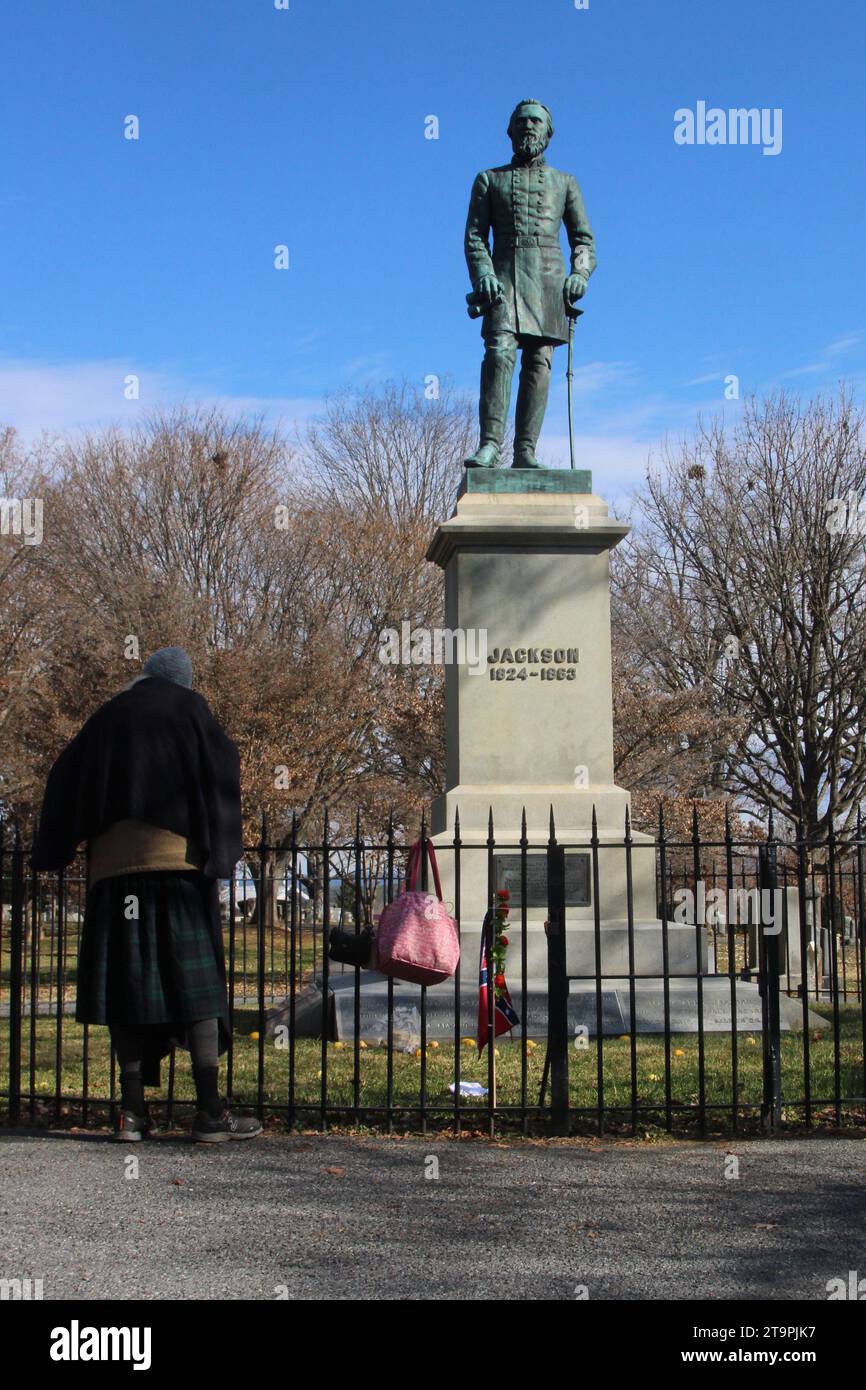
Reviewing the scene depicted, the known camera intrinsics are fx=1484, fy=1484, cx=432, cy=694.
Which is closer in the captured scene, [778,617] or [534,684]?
[534,684]

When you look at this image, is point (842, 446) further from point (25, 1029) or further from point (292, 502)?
point (25, 1029)

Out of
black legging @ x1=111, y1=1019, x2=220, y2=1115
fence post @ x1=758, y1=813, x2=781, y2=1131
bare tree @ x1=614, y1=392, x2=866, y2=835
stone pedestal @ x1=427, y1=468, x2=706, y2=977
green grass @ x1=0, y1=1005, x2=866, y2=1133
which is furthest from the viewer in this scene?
bare tree @ x1=614, y1=392, x2=866, y2=835

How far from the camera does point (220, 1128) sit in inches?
263

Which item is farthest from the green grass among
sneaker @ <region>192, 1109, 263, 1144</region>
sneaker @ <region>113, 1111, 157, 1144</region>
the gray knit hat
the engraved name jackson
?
the engraved name jackson

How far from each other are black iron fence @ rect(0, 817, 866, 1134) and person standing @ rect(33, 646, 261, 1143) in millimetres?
365

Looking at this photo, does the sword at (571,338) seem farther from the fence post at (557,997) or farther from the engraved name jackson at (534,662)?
the fence post at (557,997)

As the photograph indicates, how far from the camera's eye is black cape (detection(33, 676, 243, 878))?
6.43 m

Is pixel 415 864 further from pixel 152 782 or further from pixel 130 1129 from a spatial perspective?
pixel 130 1129

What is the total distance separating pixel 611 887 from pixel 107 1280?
709 cm

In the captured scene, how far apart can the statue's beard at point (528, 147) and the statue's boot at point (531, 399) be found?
1561mm

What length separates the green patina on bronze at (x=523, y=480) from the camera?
12148 millimetres

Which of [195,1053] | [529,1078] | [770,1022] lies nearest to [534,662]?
[529,1078]

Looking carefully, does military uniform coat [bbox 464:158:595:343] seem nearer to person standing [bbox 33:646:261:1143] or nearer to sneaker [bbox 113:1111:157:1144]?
person standing [bbox 33:646:261:1143]

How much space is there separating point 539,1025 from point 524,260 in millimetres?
6265
